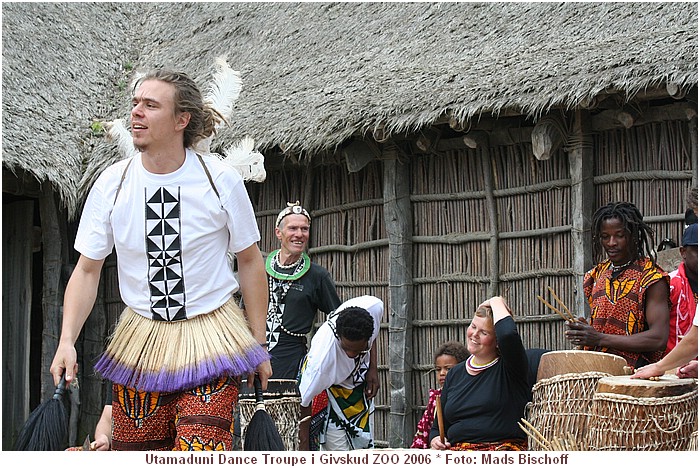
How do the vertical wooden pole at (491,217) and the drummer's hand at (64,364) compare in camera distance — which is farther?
the vertical wooden pole at (491,217)

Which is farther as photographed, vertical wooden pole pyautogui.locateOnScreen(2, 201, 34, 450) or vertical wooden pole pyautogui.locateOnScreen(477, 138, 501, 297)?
vertical wooden pole pyautogui.locateOnScreen(2, 201, 34, 450)

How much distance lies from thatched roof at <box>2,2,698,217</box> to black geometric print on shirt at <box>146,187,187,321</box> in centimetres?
328

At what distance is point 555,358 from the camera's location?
179 inches

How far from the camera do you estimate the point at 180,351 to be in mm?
3562

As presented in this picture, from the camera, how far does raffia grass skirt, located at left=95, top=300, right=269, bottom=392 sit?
3535 millimetres

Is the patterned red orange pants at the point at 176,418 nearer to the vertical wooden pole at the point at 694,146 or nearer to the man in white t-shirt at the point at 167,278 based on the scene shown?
the man in white t-shirt at the point at 167,278

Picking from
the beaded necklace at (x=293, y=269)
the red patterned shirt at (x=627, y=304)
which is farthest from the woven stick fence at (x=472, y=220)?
the beaded necklace at (x=293, y=269)

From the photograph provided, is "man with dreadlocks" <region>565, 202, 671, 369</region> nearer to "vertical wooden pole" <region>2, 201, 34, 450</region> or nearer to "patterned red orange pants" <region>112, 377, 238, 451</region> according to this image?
"patterned red orange pants" <region>112, 377, 238, 451</region>

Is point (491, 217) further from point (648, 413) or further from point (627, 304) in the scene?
point (648, 413)

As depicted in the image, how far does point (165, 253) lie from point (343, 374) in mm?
2419

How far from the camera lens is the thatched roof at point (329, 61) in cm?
652

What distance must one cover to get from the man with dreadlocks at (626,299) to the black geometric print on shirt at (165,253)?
1980mm

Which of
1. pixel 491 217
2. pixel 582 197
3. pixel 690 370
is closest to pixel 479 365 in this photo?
pixel 690 370

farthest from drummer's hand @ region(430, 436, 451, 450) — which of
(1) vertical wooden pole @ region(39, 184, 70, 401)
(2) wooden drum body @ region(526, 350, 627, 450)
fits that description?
(1) vertical wooden pole @ region(39, 184, 70, 401)
